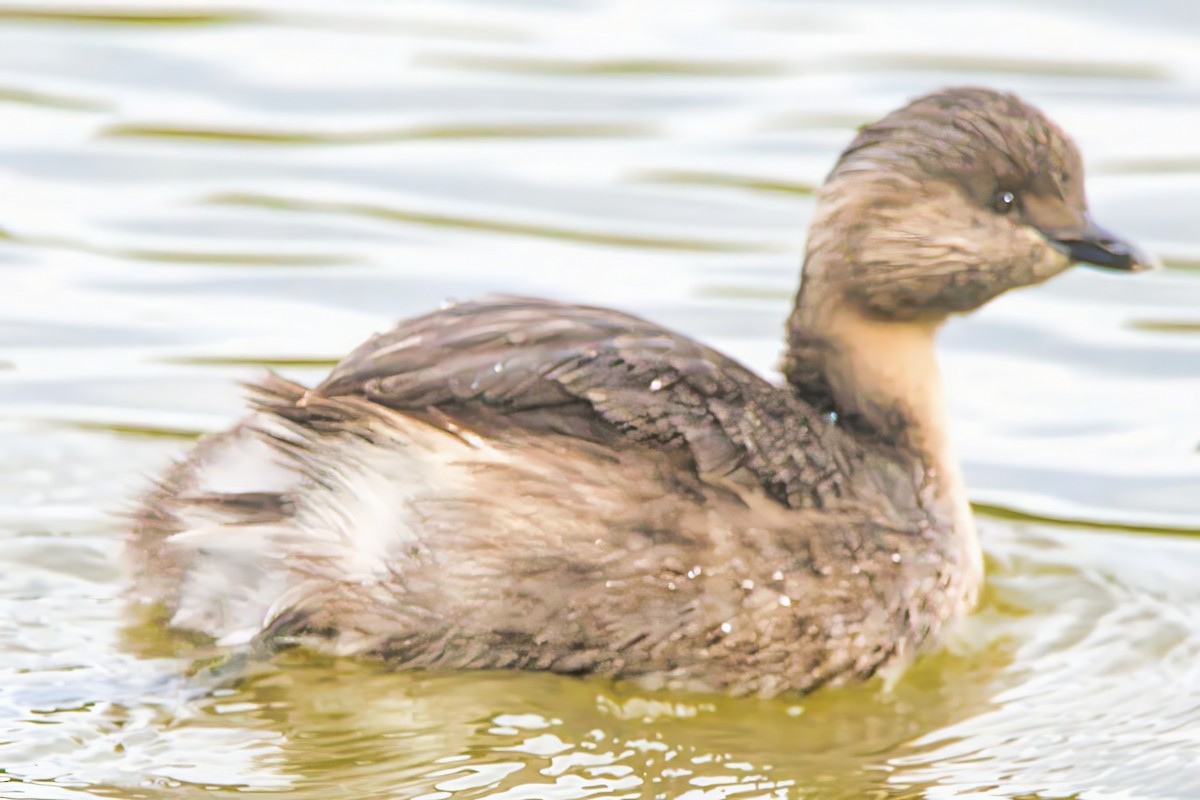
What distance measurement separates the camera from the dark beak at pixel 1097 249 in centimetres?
587

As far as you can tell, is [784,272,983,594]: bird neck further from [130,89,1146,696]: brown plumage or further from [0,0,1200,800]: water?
[0,0,1200,800]: water

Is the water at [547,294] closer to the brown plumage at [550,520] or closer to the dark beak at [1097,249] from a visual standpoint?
the brown plumage at [550,520]

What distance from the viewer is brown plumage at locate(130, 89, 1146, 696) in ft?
17.3

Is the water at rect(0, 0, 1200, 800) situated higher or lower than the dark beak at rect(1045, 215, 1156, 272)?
lower

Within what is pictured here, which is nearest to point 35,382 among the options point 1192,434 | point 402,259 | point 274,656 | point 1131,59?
point 402,259

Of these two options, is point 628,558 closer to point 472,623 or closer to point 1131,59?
point 472,623

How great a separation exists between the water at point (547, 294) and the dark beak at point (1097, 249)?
893 mm

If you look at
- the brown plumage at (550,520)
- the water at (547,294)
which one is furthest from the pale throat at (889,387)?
the water at (547,294)

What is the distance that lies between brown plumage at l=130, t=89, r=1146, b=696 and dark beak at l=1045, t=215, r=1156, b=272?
71cm

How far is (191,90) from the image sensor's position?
996 cm

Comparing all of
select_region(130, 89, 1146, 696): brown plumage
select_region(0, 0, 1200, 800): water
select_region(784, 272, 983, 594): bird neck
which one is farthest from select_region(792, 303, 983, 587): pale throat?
select_region(0, 0, 1200, 800): water

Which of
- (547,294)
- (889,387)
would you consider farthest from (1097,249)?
(547,294)

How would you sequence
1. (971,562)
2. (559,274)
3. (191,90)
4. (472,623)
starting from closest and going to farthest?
(472,623) → (971,562) → (559,274) → (191,90)

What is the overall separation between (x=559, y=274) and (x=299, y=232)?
0.99 meters
